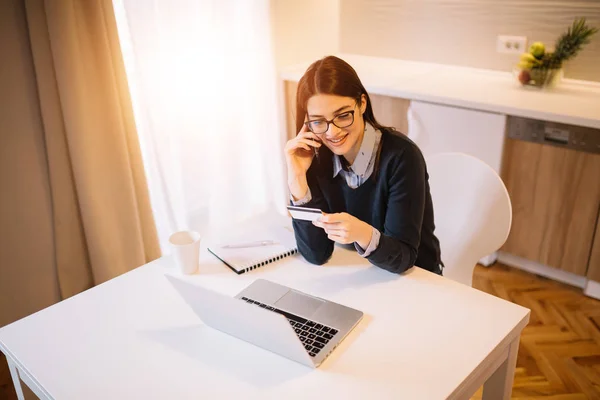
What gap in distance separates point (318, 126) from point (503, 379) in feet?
2.42

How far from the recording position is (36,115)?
2.26m

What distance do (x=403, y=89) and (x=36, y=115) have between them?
5.27 feet

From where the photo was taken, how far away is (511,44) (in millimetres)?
2879

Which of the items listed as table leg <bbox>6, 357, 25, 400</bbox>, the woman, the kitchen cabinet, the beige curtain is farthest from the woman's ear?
the kitchen cabinet

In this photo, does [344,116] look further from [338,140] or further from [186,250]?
[186,250]

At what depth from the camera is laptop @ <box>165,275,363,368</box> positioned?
108 cm

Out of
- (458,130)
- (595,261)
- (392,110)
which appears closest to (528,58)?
(458,130)

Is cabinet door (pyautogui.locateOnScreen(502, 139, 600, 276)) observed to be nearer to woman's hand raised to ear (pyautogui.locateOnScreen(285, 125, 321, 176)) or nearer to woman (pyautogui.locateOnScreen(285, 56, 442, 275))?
woman (pyautogui.locateOnScreen(285, 56, 442, 275))

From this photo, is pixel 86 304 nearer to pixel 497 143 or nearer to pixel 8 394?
pixel 8 394

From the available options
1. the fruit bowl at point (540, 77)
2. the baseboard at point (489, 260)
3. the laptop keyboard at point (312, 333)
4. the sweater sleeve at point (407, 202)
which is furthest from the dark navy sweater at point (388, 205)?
the fruit bowl at point (540, 77)

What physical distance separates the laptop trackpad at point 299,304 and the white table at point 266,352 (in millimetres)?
43

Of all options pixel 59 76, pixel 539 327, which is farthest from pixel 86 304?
pixel 539 327

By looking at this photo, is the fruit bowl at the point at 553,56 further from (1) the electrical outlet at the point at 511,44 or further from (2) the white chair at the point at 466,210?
(2) the white chair at the point at 466,210

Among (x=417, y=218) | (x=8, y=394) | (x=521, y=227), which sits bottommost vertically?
(x=8, y=394)
